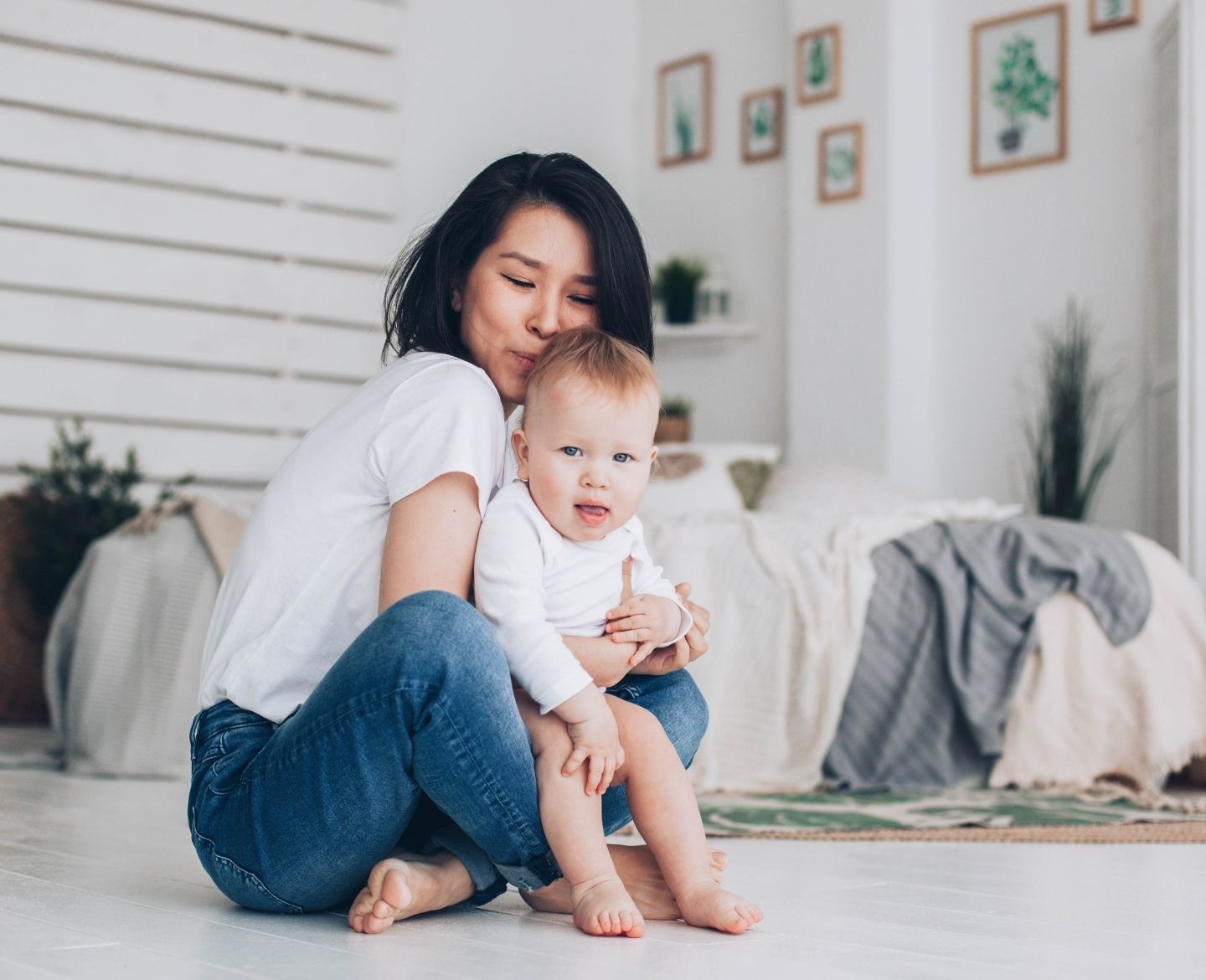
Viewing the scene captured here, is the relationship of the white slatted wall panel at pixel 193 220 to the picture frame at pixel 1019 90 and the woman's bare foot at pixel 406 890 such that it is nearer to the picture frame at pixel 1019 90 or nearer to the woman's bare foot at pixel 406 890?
the picture frame at pixel 1019 90

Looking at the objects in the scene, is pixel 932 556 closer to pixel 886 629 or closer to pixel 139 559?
pixel 886 629

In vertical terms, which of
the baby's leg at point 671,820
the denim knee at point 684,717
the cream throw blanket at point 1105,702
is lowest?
the cream throw blanket at point 1105,702

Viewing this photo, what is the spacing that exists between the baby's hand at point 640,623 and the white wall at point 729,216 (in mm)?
4368

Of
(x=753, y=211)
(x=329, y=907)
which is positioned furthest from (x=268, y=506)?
(x=753, y=211)

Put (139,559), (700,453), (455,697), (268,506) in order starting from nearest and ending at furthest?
(455,697) → (268,506) → (139,559) → (700,453)

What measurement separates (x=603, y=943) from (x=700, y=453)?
336 centimetres

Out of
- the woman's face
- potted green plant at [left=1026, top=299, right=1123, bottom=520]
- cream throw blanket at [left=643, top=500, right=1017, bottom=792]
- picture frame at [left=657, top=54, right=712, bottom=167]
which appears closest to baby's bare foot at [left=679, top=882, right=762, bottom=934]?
the woman's face

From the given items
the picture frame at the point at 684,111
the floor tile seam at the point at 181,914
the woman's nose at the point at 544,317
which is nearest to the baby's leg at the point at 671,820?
the floor tile seam at the point at 181,914

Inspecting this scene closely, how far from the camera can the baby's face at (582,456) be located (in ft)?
5.18

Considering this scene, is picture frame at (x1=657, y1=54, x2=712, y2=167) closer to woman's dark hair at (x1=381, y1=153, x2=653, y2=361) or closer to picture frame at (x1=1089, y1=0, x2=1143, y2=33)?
picture frame at (x1=1089, y1=0, x2=1143, y2=33)

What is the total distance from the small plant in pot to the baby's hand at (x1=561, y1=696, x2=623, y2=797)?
4596mm

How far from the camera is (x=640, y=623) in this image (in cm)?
161

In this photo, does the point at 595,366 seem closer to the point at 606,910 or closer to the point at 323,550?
the point at 323,550

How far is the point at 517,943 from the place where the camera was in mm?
1482
